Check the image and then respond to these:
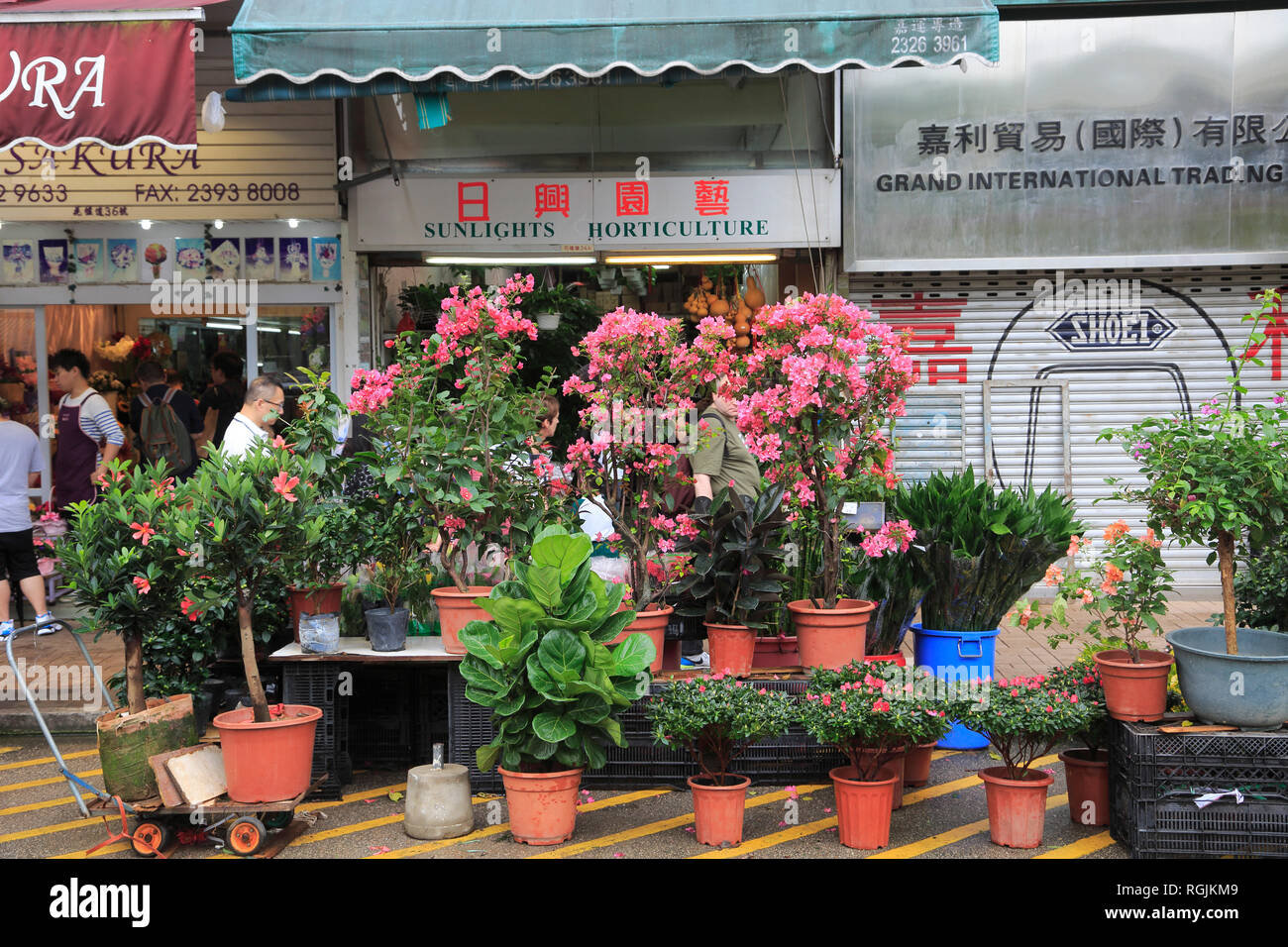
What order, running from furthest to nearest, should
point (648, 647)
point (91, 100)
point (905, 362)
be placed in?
1. point (91, 100)
2. point (905, 362)
3. point (648, 647)

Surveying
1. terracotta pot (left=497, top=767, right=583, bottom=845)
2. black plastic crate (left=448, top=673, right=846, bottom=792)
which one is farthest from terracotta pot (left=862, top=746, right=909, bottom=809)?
terracotta pot (left=497, top=767, right=583, bottom=845)

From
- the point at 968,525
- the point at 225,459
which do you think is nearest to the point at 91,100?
the point at 225,459

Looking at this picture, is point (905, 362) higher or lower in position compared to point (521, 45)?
lower

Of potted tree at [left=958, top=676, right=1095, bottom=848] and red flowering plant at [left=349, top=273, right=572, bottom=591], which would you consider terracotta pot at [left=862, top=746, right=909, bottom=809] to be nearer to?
potted tree at [left=958, top=676, right=1095, bottom=848]

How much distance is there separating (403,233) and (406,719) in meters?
4.90

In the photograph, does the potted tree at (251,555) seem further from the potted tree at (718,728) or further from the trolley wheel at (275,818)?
the potted tree at (718,728)

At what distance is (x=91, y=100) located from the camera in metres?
7.06

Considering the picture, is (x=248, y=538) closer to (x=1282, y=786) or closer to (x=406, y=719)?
(x=406, y=719)

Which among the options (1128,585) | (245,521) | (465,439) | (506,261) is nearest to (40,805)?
(245,521)

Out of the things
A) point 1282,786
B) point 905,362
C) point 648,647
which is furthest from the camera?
point 905,362

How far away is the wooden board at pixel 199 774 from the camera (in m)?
4.91

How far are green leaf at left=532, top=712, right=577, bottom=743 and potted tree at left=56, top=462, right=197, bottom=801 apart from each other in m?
1.73

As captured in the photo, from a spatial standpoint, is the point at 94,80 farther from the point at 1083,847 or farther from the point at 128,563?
the point at 1083,847

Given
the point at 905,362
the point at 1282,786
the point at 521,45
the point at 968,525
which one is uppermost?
the point at 521,45
